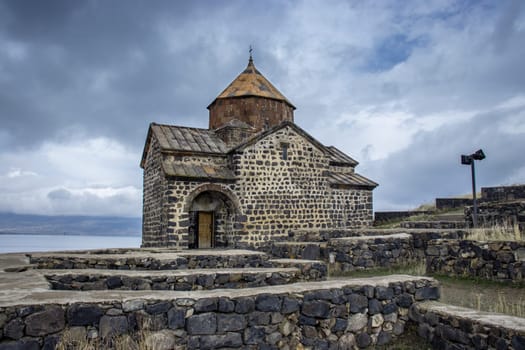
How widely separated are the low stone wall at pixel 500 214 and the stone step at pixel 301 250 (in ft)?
14.9

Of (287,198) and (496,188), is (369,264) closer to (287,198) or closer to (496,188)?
(287,198)

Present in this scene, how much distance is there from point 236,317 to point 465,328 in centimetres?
221

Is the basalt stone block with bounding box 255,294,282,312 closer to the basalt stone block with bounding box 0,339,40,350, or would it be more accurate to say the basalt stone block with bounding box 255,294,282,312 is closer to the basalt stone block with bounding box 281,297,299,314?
the basalt stone block with bounding box 281,297,299,314

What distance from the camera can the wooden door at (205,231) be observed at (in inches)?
629

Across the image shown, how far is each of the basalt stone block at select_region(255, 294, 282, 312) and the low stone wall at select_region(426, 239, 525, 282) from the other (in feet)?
13.8

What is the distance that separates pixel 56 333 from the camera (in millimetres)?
3506

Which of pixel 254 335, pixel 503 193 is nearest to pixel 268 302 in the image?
pixel 254 335

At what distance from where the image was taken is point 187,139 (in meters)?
16.1

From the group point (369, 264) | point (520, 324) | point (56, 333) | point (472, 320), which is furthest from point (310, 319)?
point (369, 264)

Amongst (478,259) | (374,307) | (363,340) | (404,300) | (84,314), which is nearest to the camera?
(84,314)

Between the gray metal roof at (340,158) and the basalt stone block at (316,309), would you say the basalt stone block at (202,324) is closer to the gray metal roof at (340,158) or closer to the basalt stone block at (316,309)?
the basalt stone block at (316,309)

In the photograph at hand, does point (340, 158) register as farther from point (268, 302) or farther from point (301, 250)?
point (268, 302)

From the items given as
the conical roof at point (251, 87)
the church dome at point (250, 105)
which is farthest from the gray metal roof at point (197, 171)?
the conical roof at point (251, 87)

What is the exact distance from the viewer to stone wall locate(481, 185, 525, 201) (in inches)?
559
